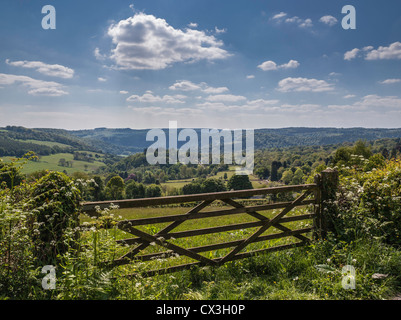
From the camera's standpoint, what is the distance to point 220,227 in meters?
5.23

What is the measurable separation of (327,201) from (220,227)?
9.19 feet

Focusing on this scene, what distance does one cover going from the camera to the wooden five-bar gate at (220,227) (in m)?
4.45

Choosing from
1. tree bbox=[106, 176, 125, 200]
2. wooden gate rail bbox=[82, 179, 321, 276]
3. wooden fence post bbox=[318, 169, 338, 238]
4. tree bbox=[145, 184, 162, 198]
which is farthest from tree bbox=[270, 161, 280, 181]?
wooden gate rail bbox=[82, 179, 321, 276]

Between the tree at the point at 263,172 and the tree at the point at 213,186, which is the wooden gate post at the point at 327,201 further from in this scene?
the tree at the point at 263,172

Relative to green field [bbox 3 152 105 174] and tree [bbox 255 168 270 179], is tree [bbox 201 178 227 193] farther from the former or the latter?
green field [bbox 3 152 105 174]

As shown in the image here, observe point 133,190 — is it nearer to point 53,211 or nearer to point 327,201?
point 327,201

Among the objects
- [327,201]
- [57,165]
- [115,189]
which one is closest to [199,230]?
[327,201]

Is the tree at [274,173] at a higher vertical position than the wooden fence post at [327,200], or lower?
lower

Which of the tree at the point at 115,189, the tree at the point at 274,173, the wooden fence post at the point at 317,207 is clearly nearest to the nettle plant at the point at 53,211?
the wooden fence post at the point at 317,207

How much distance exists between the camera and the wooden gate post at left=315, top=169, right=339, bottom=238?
20.0 feet
